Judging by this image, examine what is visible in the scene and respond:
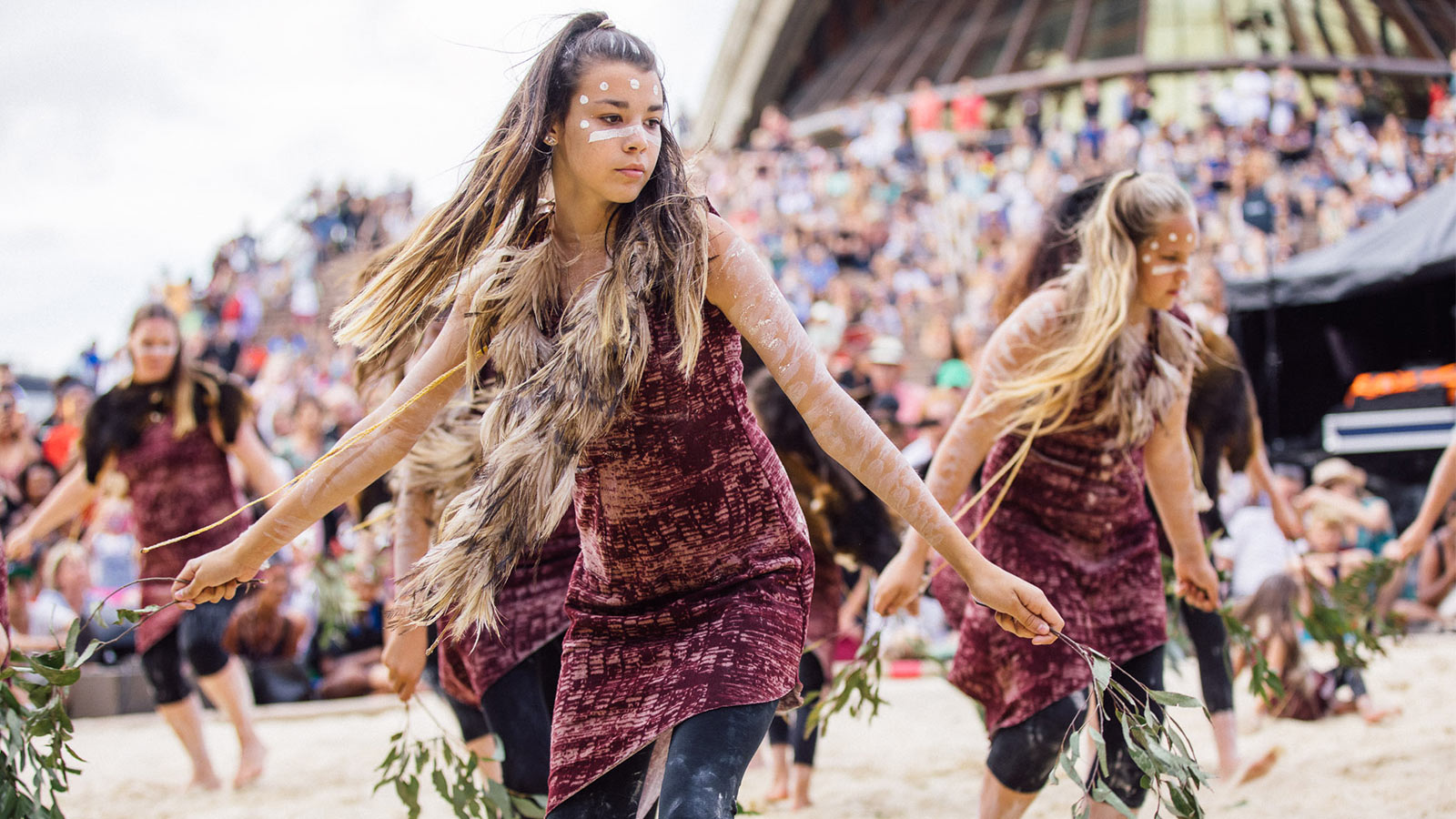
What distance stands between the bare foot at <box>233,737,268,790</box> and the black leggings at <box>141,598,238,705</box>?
17.9 inches

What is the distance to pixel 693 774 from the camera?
1974 mm

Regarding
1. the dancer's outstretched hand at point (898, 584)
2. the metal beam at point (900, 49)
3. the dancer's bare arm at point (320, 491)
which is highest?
the metal beam at point (900, 49)

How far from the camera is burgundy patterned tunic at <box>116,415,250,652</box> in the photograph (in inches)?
214

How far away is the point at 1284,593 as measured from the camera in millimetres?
5707

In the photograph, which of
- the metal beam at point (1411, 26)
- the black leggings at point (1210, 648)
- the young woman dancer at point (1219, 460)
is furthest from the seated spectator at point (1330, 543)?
the metal beam at point (1411, 26)

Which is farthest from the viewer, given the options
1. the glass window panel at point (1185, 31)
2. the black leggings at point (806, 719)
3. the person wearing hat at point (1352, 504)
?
the glass window panel at point (1185, 31)

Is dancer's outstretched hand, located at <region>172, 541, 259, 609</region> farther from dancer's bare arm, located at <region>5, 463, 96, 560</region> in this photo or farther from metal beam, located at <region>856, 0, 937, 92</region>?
metal beam, located at <region>856, 0, 937, 92</region>

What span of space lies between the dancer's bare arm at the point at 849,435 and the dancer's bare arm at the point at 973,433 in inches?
25.5

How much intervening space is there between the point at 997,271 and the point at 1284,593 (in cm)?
855

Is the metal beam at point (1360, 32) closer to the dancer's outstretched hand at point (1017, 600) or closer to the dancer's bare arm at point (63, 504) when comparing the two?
the dancer's bare arm at point (63, 504)

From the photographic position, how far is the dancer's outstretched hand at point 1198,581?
11.5ft

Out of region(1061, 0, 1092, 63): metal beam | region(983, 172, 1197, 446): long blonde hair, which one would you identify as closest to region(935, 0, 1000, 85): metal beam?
region(1061, 0, 1092, 63): metal beam

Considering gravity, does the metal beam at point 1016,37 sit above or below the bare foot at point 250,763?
above

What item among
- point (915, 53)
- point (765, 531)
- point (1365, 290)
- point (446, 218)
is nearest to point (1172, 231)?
point (765, 531)
